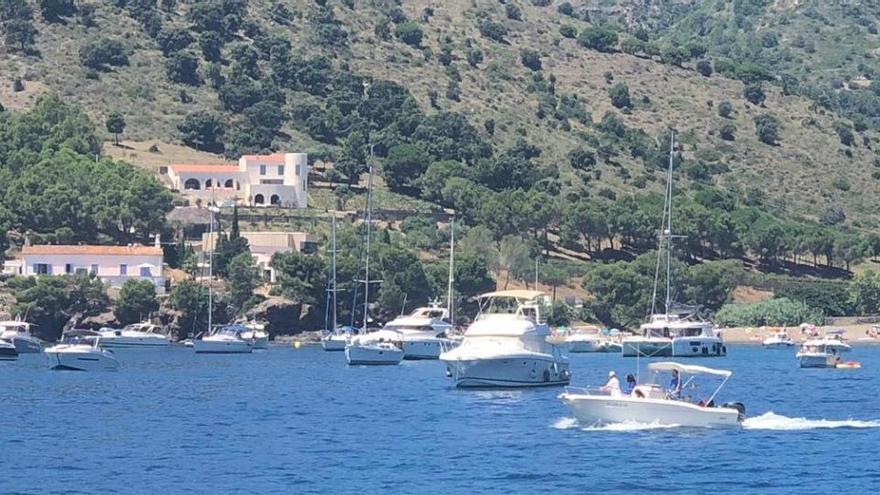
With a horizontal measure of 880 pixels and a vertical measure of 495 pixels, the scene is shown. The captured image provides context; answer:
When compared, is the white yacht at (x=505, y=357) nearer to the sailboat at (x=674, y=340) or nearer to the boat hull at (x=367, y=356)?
the boat hull at (x=367, y=356)

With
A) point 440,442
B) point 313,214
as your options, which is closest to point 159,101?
point 313,214

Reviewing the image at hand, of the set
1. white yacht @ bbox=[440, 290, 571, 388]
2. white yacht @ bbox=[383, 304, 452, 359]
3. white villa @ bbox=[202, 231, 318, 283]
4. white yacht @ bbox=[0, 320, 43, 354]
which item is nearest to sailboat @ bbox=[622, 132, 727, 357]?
white yacht @ bbox=[383, 304, 452, 359]

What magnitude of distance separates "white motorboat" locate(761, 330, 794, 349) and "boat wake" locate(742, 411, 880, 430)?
7232cm

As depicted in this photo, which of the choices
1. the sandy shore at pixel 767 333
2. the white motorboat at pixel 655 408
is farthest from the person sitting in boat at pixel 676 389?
the sandy shore at pixel 767 333

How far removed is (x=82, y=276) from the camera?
137 m

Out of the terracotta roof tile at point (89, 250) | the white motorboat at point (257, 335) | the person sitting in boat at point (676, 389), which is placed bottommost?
the person sitting in boat at point (676, 389)

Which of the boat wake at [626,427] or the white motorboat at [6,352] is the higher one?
the white motorboat at [6,352]

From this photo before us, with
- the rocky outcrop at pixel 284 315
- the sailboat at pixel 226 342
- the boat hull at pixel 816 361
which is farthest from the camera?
the rocky outcrop at pixel 284 315

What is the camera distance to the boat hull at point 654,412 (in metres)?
61.3

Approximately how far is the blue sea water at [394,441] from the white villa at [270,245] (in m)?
55.8

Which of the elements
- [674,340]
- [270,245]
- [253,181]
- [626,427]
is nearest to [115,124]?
[253,181]

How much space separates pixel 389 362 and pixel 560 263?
5242 cm

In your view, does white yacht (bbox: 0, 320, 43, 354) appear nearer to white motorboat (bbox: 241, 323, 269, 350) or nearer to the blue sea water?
white motorboat (bbox: 241, 323, 269, 350)

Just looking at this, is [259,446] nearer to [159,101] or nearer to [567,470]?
[567,470]
